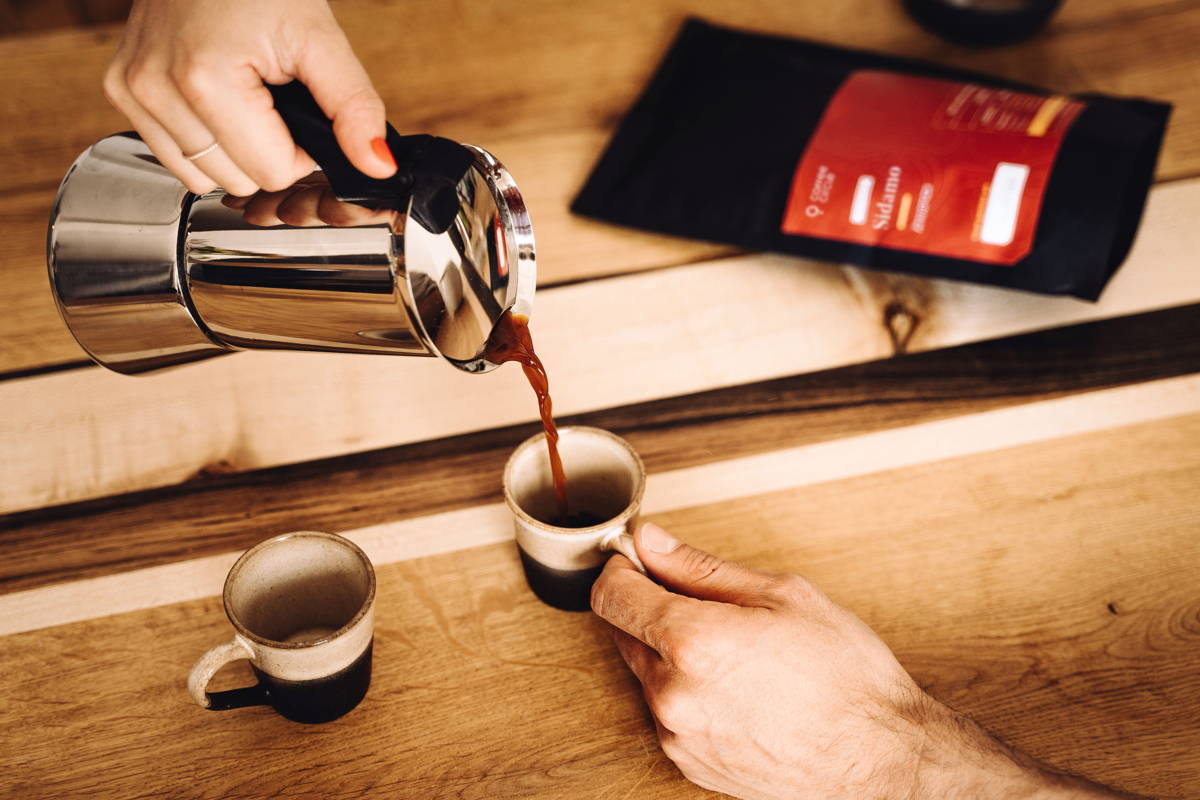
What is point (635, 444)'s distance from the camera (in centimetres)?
83

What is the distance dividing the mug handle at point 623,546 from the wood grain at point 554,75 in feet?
1.21

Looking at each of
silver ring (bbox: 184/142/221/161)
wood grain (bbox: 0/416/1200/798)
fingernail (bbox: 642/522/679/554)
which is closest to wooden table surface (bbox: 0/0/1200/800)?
wood grain (bbox: 0/416/1200/798)

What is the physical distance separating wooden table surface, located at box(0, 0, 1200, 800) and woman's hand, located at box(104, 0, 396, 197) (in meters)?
0.28

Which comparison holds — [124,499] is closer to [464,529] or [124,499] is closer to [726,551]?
[464,529]

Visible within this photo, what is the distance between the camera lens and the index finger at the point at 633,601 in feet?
2.07

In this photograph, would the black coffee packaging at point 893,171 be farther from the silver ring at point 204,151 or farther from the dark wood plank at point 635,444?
the silver ring at point 204,151

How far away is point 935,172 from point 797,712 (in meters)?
0.56

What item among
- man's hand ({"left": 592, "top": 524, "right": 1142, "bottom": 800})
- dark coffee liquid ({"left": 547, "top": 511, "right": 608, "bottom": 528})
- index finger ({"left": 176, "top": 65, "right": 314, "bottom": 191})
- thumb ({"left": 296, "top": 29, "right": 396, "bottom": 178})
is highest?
thumb ({"left": 296, "top": 29, "right": 396, "bottom": 178})

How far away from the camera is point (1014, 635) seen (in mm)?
712

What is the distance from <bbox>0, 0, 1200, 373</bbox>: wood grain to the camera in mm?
979

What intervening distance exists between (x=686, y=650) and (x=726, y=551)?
0.16 meters

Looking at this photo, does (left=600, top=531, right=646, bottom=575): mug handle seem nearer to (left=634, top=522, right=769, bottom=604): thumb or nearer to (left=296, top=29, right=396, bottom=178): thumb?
(left=634, top=522, right=769, bottom=604): thumb

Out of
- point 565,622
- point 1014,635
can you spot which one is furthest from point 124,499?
point 1014,635

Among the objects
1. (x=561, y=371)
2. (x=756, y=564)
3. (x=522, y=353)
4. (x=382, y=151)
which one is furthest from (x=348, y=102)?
(x=756, y=564)
